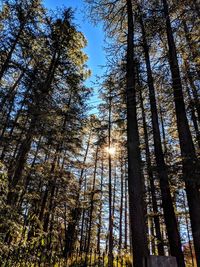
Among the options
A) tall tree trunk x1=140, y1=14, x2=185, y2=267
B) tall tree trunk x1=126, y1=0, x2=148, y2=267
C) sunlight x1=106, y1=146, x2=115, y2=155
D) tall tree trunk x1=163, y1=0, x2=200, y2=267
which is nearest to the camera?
tall tree trunk x1=126, y1=0, x2=148, y2=267

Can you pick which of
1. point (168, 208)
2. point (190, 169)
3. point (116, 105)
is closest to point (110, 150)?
point (116, 105)

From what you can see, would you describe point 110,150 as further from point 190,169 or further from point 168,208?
point 190,169

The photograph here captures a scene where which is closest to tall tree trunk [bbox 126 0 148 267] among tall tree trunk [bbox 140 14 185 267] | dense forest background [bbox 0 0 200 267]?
dense forest background [bbox 0 0 200 267]

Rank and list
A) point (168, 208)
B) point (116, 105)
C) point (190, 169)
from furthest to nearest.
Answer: point (116, 105), point (168, 208), point (190, 169)

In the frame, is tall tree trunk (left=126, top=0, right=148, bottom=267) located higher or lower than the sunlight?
lower

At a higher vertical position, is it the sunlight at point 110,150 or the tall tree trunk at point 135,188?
the sunlight at point 110,150

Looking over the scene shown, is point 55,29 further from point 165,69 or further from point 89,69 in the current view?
point 165,69

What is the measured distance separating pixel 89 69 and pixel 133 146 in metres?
7.37

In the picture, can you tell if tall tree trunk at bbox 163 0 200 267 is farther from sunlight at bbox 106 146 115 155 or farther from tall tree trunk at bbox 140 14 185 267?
sunlight at bbox 106 146 115 155

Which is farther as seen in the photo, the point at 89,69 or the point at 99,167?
the point at 99,167

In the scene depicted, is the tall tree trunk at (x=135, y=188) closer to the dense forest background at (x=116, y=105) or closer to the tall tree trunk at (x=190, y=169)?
the dense forest background at (x=116, y=105)

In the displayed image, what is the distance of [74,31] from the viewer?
39.3 feet

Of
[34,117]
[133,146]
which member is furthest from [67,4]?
[133,146]

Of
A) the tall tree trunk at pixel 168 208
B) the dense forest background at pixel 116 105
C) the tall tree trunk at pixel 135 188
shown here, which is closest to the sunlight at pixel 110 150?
the dense forest background at pixel 116 105
